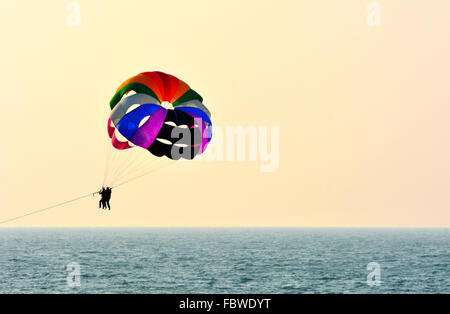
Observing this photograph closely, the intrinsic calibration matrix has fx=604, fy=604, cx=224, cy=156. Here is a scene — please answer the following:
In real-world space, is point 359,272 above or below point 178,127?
below

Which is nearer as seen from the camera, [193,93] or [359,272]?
[193,93]

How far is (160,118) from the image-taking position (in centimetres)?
3353

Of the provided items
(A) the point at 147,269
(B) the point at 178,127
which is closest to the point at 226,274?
(A) the point at 147,269

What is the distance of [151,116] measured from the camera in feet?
110

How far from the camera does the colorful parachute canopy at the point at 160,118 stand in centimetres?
3309

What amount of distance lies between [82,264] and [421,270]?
42.1m

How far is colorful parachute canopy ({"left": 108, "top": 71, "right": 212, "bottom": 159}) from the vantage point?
33094 mm
